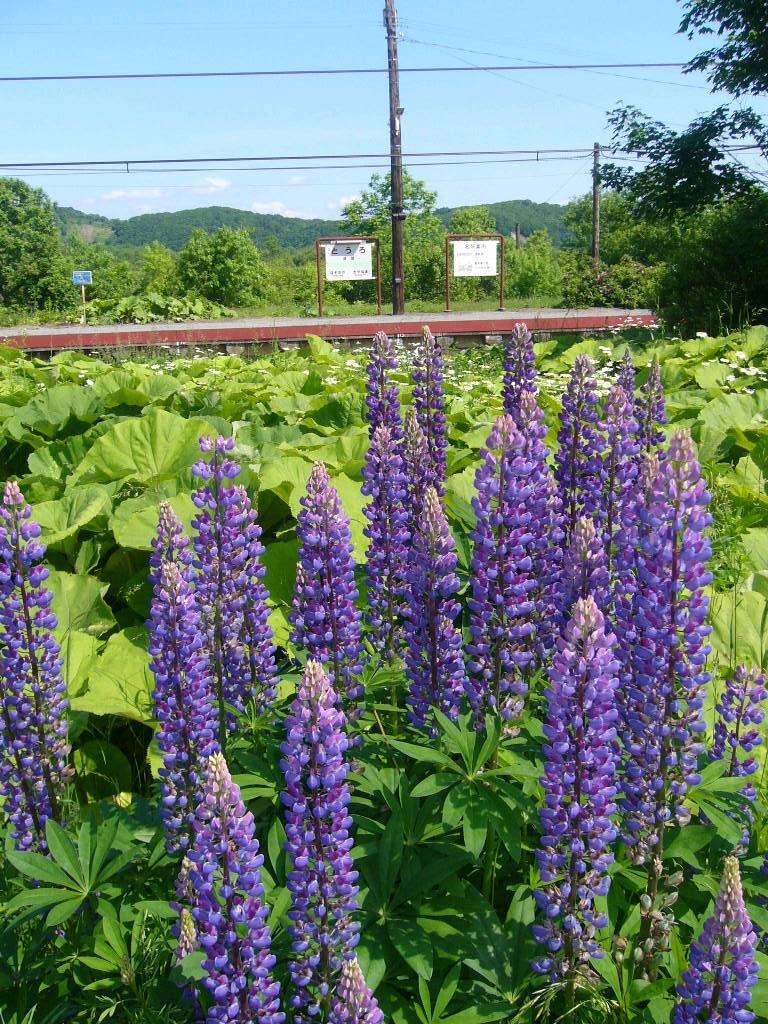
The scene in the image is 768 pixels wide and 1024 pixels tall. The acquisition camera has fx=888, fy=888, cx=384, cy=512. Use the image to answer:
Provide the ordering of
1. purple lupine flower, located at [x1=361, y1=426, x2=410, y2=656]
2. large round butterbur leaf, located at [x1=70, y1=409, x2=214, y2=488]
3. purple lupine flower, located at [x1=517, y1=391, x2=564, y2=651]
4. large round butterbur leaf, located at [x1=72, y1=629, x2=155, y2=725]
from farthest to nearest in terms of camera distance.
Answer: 1. large round butterbur leaf, located at [x1=70, y1=409, x2=214, y2=488]
2. large round butterbur leaf, located at [x1=72, y1=629, x2=155, y2=725]
3. purple lupine flower, located at [x1=361, y1=426, x2=410, y2=656]
4. purple lupine flower, located at [x1=517, y1=391, x2=564, y2=651]

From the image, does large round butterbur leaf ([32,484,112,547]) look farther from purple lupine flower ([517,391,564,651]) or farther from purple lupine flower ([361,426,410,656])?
purple lupine flower ([517,391,564,651])

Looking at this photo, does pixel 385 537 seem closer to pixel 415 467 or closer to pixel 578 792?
pixel 415 467

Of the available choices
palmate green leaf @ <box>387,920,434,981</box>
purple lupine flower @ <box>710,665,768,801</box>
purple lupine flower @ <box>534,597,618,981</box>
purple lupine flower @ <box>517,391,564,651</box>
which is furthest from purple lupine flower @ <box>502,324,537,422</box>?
palmate green leaf @ <box>387,920,434,981</box>

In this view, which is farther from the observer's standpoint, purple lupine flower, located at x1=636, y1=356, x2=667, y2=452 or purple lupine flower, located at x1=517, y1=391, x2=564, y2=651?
purple lupine flower, located at x1=636, y1=356, x2=667, y2=452

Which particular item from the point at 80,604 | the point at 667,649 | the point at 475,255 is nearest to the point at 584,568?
the point at 667,649

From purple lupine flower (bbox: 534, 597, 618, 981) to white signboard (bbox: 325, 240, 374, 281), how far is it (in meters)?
23.9

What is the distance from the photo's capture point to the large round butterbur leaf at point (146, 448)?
5.49 meters

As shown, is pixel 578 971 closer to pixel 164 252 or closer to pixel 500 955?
pixel 500 955

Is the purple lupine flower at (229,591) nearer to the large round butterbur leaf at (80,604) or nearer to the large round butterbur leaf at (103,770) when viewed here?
the large round butterbur leaf at (103,770)

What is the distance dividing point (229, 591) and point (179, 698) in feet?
1.48

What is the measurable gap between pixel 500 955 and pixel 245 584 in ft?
3.91

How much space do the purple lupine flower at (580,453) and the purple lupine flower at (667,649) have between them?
837 millimetres

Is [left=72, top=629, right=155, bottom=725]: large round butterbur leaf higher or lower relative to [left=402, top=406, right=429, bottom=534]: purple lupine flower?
lower

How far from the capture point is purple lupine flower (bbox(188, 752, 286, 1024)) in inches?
62.6
